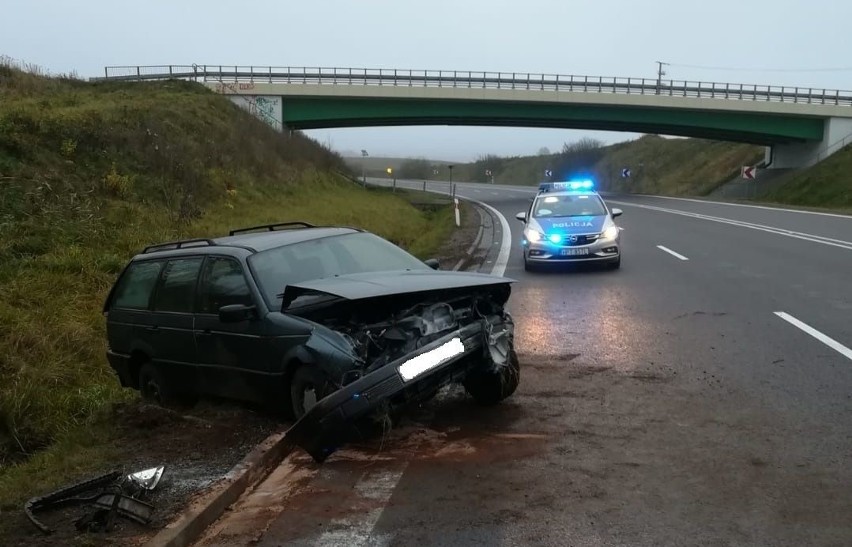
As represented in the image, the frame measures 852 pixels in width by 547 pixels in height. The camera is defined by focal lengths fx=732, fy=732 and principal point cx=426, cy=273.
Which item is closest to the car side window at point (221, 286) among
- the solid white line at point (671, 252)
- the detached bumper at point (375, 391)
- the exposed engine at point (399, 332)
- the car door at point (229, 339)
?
the car door at point (229, 339)

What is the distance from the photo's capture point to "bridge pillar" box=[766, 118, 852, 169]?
4506 centimetres

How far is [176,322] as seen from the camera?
6371mm

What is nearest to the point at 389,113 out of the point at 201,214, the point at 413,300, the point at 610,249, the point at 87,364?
the point at 201,214

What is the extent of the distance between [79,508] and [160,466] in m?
0.64

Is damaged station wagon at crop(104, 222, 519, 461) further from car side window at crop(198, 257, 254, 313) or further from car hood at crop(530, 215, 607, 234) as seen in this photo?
car hood at crop(530, 215, 607, 234)

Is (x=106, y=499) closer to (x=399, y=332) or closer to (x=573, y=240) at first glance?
(x=399, y=332)

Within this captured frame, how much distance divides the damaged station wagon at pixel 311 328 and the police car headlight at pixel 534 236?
22.5 feet

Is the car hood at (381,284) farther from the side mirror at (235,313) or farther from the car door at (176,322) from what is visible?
the car door at (176,322)

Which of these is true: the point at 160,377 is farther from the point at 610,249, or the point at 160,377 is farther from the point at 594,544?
the point at 610,249

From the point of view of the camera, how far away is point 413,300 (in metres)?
5.41

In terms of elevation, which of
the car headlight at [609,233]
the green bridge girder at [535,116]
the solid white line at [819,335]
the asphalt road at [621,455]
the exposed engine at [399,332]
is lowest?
the asphalt road at [621,455]

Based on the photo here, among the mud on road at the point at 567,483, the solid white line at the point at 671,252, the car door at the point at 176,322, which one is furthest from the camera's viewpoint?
the solid white line at the point at 671,252

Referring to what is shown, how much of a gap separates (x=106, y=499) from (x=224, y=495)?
0.64 metres

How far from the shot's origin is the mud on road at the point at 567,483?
12.3 feet
